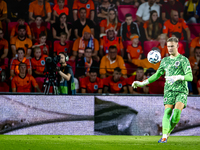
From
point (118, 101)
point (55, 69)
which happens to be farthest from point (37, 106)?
point (118, 101)

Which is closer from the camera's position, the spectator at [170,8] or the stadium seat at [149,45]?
the stadium seat at [149,45]

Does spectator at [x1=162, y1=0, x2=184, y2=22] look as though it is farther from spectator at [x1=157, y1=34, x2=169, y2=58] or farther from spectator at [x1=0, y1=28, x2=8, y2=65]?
spectator at [x1=0, y1=28, x2=8, y2=65]

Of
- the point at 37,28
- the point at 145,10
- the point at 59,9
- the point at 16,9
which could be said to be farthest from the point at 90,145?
the point at 145,10

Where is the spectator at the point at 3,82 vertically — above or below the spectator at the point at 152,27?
below

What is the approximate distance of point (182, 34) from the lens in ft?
34.3

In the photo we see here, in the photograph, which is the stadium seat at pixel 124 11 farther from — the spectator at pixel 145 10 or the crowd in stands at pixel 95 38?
the spectator at pixel 145 10

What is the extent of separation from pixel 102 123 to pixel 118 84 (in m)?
3.42

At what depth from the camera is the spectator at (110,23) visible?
1016 centimetres

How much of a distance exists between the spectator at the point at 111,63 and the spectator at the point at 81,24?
1050 millimetres

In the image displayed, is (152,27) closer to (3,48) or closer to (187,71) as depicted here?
(3,48)

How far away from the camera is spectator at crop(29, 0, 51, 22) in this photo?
9992 millimetres

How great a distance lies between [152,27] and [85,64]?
9.58 ft

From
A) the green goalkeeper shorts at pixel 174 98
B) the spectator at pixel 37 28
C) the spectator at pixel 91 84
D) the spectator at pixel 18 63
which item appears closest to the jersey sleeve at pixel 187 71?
the green goalkeeper shorts at pixel 174 98

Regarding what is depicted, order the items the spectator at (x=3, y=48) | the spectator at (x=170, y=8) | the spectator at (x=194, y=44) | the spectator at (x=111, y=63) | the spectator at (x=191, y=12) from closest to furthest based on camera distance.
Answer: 1. the spectator at (x=111, y=63)
2. the spectator at (x=3, y=48)
3. the spectator at (x=194, y=44)
4. the spectator at (x=170, y=8)
5. the spectator at (x=191, y=12)
